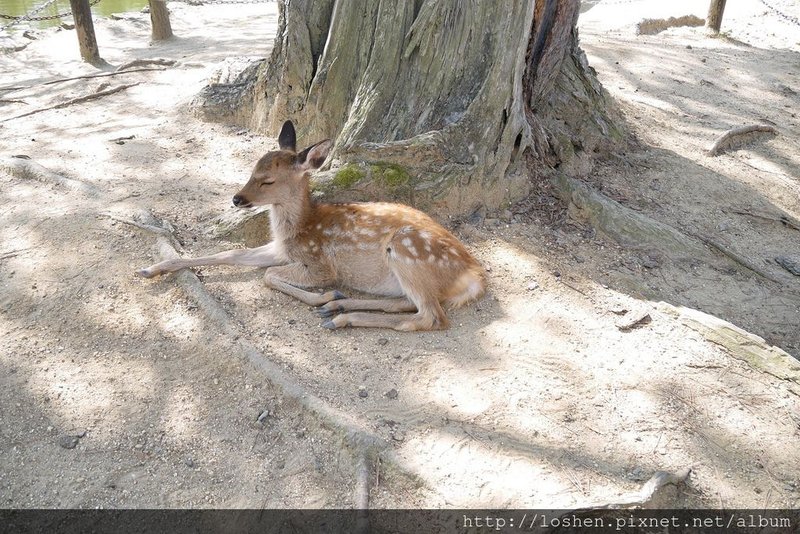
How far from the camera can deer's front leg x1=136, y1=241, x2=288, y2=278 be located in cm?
472

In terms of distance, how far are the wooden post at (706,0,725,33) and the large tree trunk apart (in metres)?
8.48

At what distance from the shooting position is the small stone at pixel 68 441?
11.6 feet

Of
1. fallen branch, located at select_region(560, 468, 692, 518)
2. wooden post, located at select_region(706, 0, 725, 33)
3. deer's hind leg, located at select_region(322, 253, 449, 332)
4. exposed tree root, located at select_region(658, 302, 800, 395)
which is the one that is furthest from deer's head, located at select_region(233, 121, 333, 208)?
wooden post, located at select_region(706, 0, 725, 33)

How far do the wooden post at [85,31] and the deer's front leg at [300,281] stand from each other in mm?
8193

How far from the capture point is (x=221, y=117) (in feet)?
23.4

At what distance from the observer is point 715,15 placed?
12875 millimetres

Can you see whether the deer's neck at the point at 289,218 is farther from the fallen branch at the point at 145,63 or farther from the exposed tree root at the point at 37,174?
the fallen branch at the point at 145,63

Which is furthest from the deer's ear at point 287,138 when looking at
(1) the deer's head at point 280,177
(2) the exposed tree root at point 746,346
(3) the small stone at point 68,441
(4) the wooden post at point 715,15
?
(4) the wooden post at point 715,15

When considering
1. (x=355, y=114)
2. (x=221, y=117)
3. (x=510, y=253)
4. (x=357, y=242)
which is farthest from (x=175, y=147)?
(x=510, y=253)

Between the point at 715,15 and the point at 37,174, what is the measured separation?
41.4 ft

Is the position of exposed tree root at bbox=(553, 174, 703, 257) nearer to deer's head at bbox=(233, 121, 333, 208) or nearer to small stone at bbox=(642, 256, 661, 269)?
small stone at bbox=(642, 256, 661, 269)

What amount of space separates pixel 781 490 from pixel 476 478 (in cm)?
167

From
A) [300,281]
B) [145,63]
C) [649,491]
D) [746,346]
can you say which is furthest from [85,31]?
[649,491]

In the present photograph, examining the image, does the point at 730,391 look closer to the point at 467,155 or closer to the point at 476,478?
the point at 476,478
